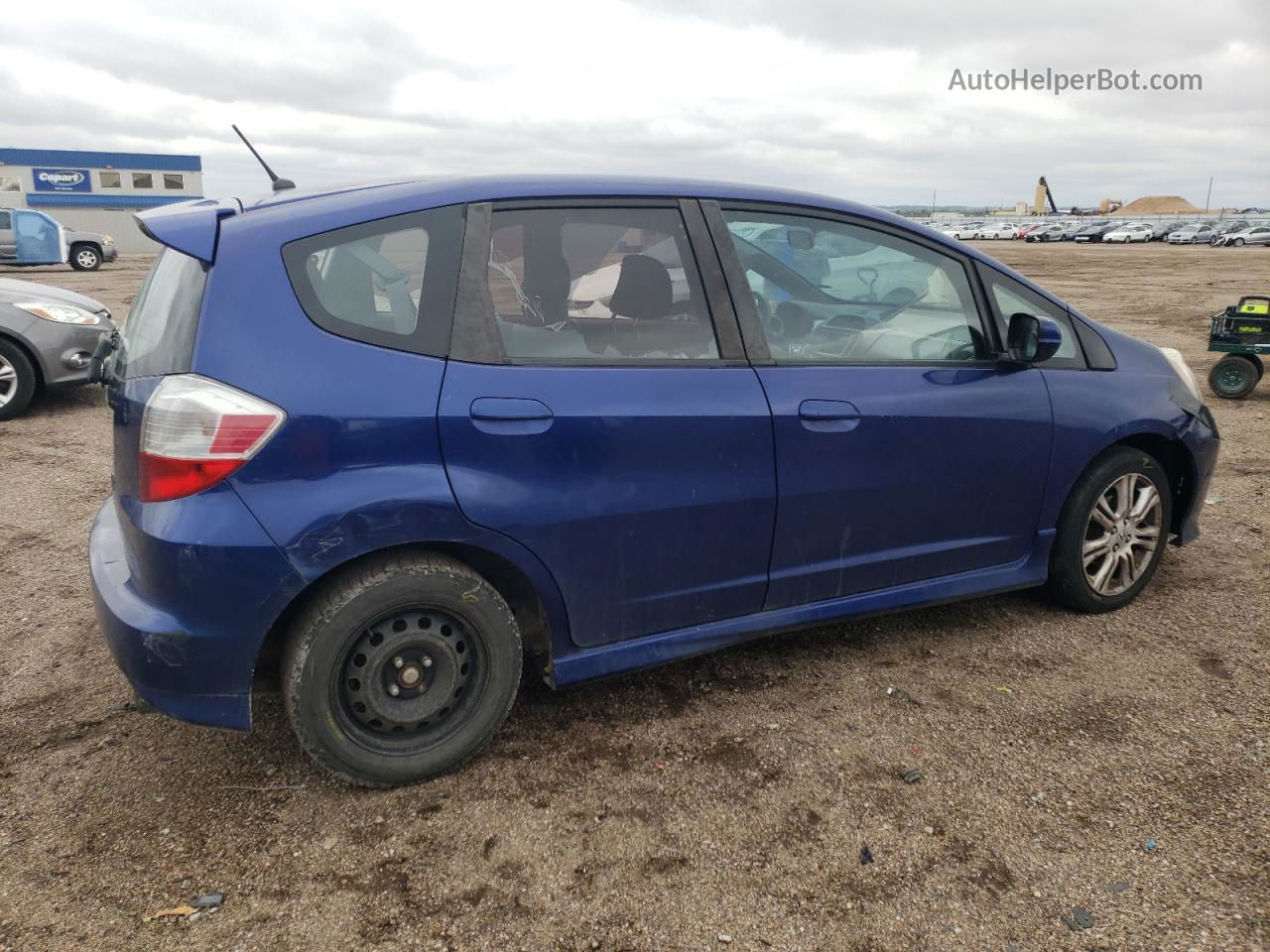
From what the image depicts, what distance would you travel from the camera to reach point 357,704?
265cm

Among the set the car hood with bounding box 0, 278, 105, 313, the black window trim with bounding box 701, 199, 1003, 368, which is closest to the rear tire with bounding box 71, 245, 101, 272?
the car hood with bounding box 0, 278, 105, 313

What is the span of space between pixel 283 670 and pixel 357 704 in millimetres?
223

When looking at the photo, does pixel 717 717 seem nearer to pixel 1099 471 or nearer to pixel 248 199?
pixel 1099 471

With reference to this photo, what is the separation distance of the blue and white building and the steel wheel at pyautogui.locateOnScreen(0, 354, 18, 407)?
5701cm

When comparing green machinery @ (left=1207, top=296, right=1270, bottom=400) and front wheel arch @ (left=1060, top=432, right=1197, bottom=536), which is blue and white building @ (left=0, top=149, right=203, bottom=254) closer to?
green machinery @ (left=1207, top=296, right=1270, bottom=400)

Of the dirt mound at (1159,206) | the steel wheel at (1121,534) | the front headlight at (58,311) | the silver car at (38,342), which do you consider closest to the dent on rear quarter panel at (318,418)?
the steel wheel at (1121,534)

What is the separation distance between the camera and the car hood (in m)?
7.55

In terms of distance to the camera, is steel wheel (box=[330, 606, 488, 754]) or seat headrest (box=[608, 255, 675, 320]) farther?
seat headrest (box=[608, 255, 675, 320])

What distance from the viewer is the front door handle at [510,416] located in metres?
2.60

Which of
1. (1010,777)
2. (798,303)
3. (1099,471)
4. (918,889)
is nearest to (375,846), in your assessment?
(918,889)

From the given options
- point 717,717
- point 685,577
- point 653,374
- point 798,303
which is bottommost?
point 717,717

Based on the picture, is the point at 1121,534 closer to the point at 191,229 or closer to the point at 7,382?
the point at 191,229

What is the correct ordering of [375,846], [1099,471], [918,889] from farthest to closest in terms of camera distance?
[1099,471]
[375,846]
[918,889]

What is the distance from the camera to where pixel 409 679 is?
268 cm
